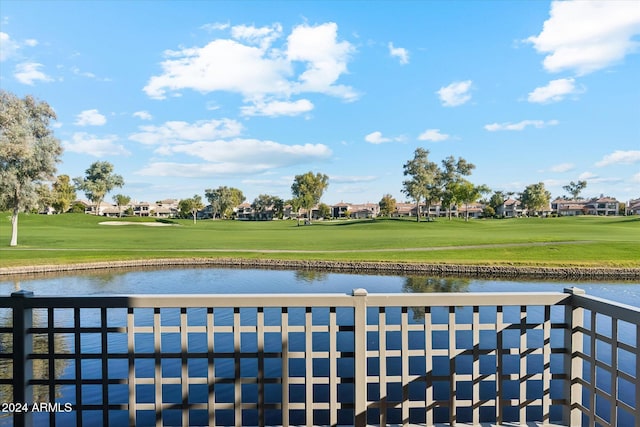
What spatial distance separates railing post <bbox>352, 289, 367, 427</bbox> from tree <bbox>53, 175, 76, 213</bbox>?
247 ft

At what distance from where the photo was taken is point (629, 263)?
1719cm

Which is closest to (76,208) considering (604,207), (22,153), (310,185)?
(310,185)

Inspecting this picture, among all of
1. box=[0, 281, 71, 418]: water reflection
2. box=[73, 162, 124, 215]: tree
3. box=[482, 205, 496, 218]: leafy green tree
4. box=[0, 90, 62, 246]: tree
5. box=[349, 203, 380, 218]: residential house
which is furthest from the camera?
box=[349, 203, 380, 218]: residential house

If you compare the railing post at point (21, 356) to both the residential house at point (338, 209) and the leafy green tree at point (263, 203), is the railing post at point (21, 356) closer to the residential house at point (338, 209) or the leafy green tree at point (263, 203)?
the leafy green tree at point (263, 203)

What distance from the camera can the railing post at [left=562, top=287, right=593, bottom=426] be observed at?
2678mm

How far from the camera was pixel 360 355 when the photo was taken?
2504 mm

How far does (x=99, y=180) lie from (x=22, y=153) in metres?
55.1

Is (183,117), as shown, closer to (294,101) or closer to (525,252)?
(294,101)

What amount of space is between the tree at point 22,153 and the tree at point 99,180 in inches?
2029

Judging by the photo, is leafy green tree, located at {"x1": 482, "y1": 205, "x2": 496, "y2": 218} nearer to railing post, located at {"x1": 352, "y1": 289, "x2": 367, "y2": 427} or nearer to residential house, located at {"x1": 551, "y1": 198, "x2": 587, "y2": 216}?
residential house, located at {"x1": 551, "y1": 198, "x2": 587, "y2": 216}

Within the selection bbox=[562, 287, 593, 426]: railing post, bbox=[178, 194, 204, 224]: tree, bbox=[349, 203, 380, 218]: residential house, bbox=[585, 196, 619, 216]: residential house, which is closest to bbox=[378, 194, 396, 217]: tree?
bbox=[349, 203, 380, 218]: residential house

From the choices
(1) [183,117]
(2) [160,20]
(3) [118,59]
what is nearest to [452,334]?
(2) [160,20]

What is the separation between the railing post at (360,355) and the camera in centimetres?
246

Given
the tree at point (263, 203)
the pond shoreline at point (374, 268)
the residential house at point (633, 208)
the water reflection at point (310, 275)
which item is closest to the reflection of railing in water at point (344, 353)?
the water reflection at point (310, 275)
